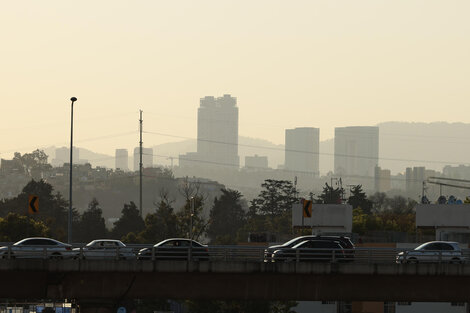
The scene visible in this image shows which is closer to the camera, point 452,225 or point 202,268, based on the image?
point 202,268

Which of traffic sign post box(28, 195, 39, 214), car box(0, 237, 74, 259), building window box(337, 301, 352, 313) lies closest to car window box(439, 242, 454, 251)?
car box(0, 237, 74, 259)

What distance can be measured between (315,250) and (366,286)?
365 cm

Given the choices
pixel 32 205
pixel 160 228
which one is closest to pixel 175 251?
pixel 32 205

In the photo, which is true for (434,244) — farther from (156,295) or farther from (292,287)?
(156,295)

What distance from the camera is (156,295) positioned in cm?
6462

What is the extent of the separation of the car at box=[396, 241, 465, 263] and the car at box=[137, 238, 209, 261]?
1179cm

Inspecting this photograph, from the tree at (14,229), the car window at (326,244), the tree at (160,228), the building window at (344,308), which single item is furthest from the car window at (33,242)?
the tree at (160,228)

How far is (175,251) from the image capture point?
220 feet

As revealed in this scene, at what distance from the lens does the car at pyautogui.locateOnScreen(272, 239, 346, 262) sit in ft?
212

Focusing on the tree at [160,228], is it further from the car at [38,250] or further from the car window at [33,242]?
the car at [38,250]

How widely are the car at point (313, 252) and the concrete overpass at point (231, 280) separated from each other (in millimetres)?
679

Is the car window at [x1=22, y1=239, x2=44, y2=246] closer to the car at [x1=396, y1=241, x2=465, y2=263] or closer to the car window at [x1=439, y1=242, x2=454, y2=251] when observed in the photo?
the car at [x1=396, y1=241, x2=465, y2=263]

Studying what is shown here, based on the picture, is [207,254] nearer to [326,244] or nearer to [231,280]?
[231,280]

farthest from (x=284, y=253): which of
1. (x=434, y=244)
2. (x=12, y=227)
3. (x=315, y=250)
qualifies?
(x=12, y=227)
